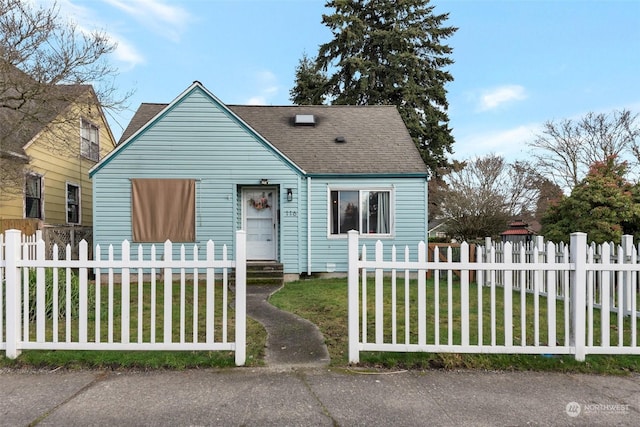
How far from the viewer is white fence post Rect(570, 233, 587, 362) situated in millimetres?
4008

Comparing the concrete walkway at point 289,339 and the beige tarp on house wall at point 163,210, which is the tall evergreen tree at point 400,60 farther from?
the concrete walkway at point 289,339

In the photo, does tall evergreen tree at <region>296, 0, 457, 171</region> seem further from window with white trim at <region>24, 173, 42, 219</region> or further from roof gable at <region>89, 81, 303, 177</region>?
window with white trim at <region>24, 173, 42, 219</region>

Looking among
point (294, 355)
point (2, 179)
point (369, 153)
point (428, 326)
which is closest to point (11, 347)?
point (294, 355)

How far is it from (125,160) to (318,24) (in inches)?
800

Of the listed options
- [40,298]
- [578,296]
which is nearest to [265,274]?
[40,298]

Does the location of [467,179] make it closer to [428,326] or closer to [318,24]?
[318,24]

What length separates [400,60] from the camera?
24.8 m

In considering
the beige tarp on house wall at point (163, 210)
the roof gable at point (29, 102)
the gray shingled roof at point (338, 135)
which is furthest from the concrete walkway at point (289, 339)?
the roof gable at point (29, 102)

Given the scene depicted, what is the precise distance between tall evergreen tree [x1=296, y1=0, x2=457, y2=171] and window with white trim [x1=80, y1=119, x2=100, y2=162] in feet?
50.4

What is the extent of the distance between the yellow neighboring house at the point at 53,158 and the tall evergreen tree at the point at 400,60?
15.6m

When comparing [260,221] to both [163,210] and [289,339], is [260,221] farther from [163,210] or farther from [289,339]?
[289,339]

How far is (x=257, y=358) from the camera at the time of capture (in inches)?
164

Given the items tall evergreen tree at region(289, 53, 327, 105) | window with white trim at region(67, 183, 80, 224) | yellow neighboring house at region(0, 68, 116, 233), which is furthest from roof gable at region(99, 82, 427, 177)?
tall evergreen tree at region(289, 53, 327, 105)

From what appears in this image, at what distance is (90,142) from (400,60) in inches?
729
